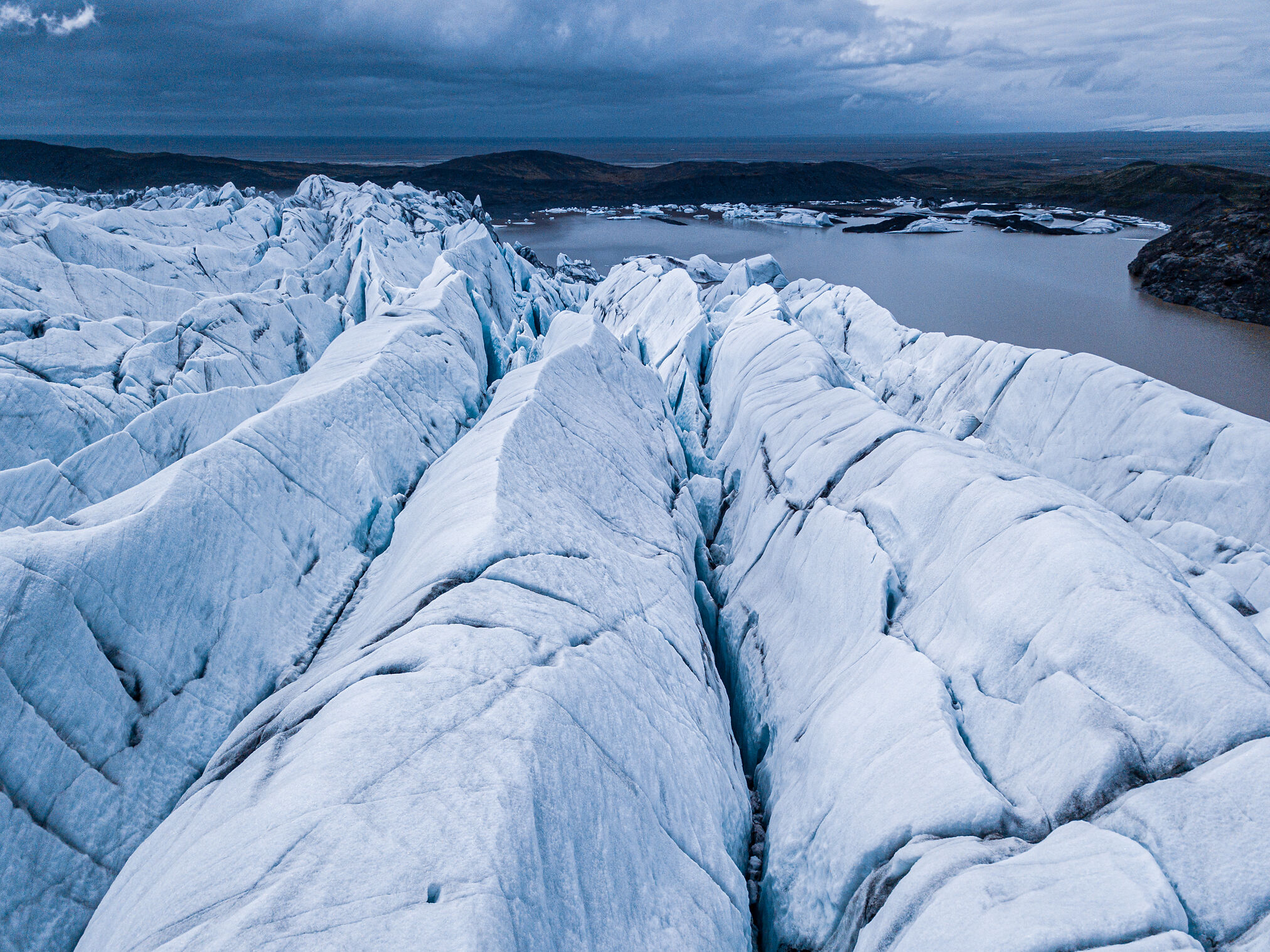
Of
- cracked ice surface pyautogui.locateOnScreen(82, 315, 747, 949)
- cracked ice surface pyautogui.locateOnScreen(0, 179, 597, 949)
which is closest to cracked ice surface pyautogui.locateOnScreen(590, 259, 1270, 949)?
cracked ice surface pyautogui.locateOnScreen(82, 315, 747, 949)

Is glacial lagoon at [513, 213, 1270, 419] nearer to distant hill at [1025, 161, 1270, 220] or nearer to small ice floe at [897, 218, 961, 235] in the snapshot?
small ice floe at [897, 218, 961, 235]

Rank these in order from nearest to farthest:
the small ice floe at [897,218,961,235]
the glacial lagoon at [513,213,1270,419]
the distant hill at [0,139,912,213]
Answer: the glacial lagoon at [513,213,1270,419] → the small ice floe at [897,218,961,235] → the distant hill at [0,139,912,213]

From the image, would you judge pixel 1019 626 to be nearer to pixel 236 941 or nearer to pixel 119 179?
pixel 236 941

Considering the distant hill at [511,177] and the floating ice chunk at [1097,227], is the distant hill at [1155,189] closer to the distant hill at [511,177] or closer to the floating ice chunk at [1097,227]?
the floating ice chunk at [1097,227]

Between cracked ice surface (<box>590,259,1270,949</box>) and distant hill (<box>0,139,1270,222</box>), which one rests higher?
distant hill (<box>0,139,1270,222</box>)

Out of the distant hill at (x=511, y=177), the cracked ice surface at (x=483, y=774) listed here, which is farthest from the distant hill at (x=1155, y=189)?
the cracked ice surface at (x=483, y=774)

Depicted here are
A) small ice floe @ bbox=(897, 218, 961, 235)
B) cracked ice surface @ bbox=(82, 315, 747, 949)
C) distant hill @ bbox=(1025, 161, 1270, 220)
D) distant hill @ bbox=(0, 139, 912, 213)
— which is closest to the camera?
cracked ice surface @ bbox=(82, 315, 747, 949)
